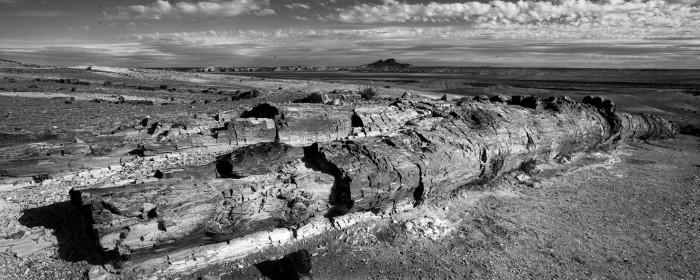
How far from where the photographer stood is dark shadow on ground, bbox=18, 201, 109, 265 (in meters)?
4.40

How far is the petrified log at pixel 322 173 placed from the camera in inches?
166

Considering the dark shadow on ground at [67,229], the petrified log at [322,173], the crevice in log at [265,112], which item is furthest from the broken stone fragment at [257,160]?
the crevice in log at [265,112]

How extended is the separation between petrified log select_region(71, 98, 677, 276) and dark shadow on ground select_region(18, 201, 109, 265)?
52cm

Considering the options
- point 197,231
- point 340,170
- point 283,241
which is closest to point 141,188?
point 197,231

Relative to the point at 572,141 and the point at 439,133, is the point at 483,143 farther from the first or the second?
the point at 572,141

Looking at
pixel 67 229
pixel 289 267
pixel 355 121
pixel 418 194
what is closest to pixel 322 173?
pixel 289 267

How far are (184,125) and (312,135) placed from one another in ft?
8.06

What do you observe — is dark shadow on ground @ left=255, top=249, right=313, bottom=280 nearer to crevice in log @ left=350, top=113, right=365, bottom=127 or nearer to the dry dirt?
the dry dirt

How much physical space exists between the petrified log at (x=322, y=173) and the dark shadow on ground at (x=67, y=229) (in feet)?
1.70

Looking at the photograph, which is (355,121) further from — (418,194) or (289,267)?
(289,267)

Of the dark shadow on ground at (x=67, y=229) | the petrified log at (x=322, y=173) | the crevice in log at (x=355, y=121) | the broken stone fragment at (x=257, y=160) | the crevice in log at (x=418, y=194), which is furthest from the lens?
the crevice in log at (x=355, y=121)

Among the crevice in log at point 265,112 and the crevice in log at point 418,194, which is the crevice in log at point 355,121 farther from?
the crevice in log at point 418,194

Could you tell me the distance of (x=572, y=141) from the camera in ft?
33.5

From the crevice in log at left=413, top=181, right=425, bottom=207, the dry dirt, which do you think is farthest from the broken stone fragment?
the crevice in log at left=413, top=181, right=425, bottom=207
